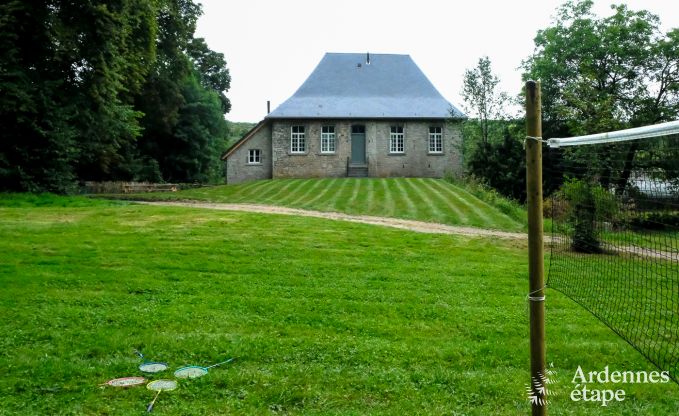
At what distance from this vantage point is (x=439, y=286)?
890cm

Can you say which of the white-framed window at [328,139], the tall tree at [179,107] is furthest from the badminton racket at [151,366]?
the white-framed window at [328,139]

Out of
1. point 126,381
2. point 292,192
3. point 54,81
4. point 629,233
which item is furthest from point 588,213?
point 292,192

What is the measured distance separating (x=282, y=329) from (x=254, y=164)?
32.8 meters

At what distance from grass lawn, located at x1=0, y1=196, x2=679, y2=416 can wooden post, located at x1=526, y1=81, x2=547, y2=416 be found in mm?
583

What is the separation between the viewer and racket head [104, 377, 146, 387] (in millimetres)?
4883

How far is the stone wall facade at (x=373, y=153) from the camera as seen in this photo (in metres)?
38.2

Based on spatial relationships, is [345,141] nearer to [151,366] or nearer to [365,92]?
[365,92]

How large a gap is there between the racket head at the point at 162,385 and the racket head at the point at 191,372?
5.8 inches

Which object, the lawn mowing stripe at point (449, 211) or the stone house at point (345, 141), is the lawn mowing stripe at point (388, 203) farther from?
the stone house at point (345, 141)

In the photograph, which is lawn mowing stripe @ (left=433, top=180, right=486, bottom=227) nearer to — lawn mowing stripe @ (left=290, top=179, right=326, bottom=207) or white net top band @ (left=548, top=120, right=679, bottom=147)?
lawn mowing stripe @ (left=290, top=179, right=326, bottom=207)

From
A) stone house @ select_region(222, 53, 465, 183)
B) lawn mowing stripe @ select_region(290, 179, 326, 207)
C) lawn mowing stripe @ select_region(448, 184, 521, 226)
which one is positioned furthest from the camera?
stone house @ select_region(222, 53, 465, 183)

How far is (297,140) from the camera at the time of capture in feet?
126

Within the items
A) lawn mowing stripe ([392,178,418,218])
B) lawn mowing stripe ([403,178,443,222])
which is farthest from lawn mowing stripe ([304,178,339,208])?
lawn mowing stripe ([403,178,443,222])

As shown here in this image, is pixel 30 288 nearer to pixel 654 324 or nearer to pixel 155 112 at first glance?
pixel 654 324
